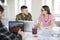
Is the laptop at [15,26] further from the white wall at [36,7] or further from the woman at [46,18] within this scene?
the white wall at [36,7]

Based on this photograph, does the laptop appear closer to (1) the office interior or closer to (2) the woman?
(2) the woman

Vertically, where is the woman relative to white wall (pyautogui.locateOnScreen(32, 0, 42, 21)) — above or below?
below

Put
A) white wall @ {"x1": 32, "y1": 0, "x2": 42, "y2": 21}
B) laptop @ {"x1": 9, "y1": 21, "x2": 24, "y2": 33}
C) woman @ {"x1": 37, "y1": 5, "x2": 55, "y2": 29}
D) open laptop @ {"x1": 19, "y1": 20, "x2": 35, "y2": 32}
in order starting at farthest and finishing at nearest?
white wall @ {"x1": 32, "y1": 0, "x2": 42, "y2": 21} < woman @ {"x1": 37, "y1": 5, "x2": 55, "y2": 29} < open laptop @ {"x1": 19, "y1": 20, "x2": 35, "y2": 32} < laptop @ {"x1": 9, "y1": 21, "x2": 24, "y2": 33}

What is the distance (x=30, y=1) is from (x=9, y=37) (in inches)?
148

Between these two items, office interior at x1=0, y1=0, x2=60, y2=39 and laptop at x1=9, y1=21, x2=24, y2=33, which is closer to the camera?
laptop at x1=9, y1=21, x2=24, y2=33

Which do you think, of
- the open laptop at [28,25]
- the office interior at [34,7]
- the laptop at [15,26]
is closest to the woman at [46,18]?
the open laptop at [28,25]

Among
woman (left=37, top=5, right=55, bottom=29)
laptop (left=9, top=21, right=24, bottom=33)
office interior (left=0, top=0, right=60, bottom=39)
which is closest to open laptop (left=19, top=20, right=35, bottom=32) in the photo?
laptop (left=9, top=21, right=24, bottom=33)

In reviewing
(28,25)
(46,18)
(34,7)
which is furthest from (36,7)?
(28,25)

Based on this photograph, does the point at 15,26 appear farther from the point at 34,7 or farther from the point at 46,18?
the point at 34,7

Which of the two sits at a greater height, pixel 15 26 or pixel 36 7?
pixel 36 7

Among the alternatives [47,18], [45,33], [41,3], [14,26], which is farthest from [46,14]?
[41,3]

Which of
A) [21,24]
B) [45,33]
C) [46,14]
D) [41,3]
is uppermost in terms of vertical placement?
[41,3]

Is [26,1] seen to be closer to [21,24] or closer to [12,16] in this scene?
[12,16]

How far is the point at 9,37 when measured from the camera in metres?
1.49
